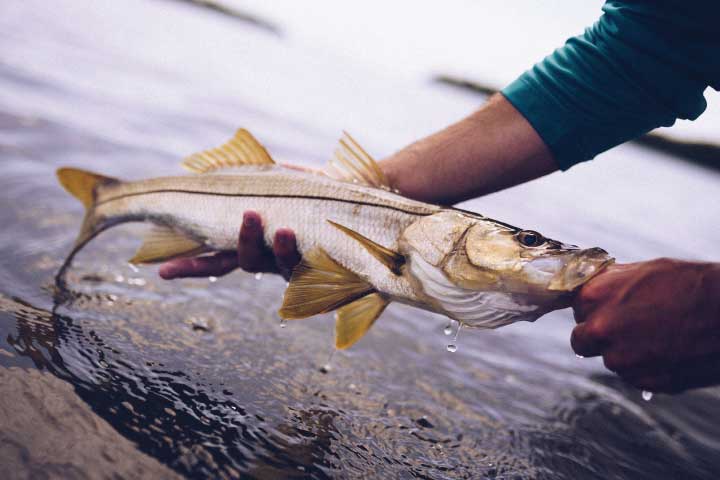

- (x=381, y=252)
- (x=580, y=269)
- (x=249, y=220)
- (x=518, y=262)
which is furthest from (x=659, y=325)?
(x=249, y=220)

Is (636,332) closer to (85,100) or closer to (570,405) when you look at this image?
(570,405)

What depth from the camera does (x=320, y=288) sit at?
2592mm

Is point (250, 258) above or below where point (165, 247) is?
above

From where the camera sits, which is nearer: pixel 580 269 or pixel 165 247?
pixel 580 269

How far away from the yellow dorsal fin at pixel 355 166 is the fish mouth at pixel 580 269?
3.88ft

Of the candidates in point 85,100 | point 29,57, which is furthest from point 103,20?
point 85,100

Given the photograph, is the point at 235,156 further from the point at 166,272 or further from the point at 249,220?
the point at 166,272

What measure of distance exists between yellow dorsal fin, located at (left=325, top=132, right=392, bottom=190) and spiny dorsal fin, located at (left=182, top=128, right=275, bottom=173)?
0.45 meters

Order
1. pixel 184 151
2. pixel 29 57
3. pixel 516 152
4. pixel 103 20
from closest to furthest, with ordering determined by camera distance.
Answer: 1. pixel 516 152
2. pixel 184 151
3. pixel 29 57
4. pixel 103 20

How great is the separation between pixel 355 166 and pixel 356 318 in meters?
0.88

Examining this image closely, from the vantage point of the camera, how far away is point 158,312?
3385mm

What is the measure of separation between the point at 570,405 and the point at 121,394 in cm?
282

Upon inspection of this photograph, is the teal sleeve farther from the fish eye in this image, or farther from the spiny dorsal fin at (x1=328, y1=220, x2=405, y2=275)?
the spiny dorsal fin at (x1=328, y1=220, x2=405, y2=275)

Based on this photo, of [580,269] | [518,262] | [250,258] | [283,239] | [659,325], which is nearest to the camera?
[659,325]
